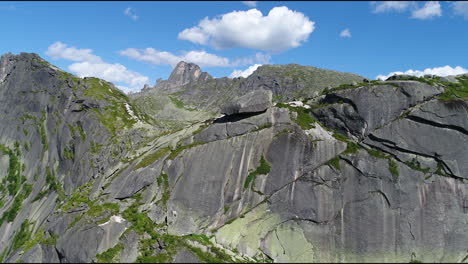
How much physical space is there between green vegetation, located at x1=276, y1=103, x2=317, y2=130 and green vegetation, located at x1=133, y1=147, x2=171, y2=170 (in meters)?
16.1

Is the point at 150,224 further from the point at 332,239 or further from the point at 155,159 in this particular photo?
the point at 332,239

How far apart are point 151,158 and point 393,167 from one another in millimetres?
28930

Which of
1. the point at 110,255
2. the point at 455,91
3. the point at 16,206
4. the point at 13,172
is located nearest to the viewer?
the point at 110,255

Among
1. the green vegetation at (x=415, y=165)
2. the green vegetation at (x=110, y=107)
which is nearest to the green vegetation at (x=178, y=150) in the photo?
the green vegetation at (x=415, y=165)

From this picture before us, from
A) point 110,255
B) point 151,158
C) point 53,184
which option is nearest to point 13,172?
point 53,184

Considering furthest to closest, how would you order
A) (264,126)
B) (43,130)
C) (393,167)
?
(43,130) → (264,126) → (393,167)

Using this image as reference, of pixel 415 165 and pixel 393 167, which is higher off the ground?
pixel 415 165

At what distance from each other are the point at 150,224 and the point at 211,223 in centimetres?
657

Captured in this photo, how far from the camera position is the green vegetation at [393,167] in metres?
34.6

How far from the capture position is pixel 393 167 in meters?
34.9

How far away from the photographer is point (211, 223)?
34.8 meters

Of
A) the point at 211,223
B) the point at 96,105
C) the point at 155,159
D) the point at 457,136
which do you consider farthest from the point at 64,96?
the point at 457,136

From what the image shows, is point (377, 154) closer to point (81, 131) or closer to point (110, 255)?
point (110, 255)

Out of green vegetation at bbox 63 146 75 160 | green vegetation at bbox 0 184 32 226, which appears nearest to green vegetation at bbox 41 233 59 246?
green vegetation at bbox 63 146 75 160
